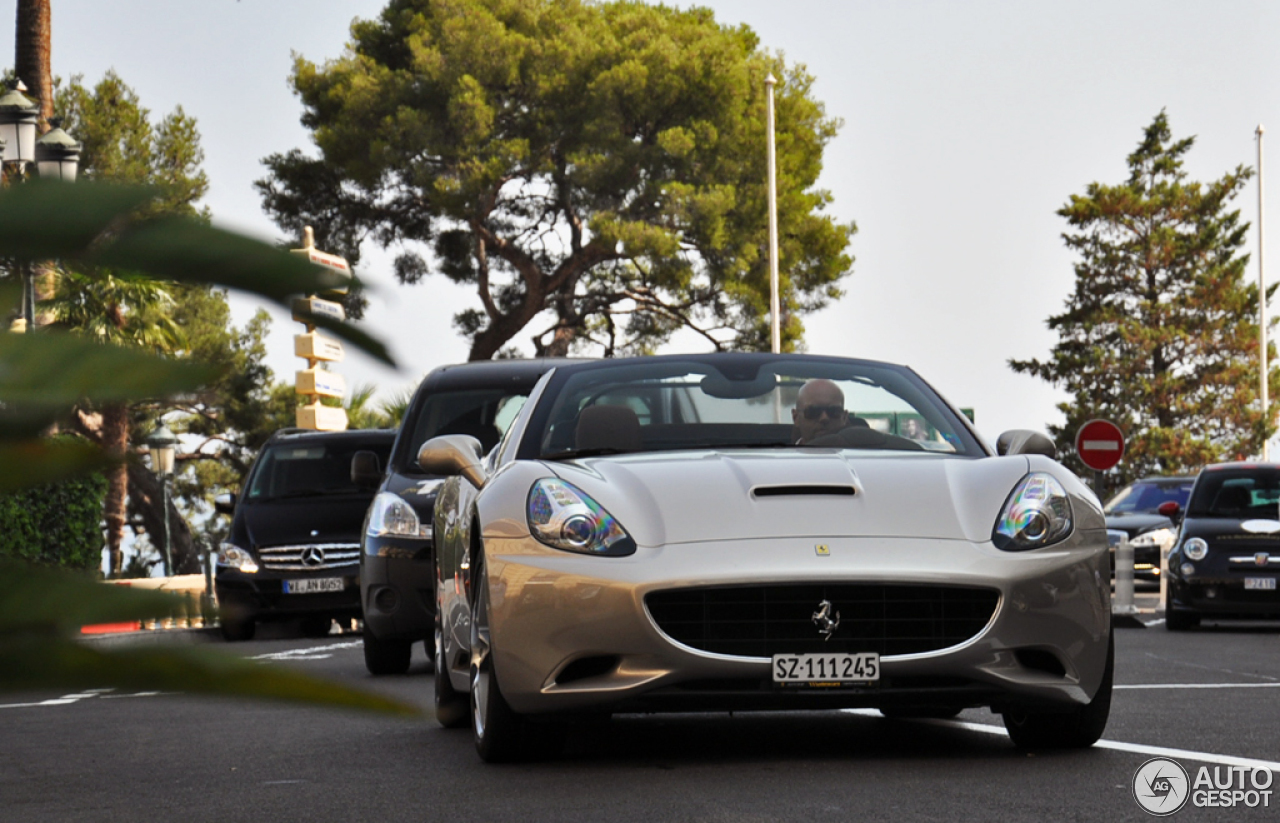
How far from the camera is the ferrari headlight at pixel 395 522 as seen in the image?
10672 millimetres

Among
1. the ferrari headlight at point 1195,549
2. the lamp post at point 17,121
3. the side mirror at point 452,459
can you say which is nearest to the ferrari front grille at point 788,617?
the side mirror at point 452,459

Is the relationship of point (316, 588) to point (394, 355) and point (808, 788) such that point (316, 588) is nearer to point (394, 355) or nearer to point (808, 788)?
point (808, 788)

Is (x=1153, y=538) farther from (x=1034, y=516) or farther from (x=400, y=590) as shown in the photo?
(x=1034, y=516)

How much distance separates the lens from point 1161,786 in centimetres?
524

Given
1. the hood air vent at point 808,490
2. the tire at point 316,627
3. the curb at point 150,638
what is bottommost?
the tire at point 316,627

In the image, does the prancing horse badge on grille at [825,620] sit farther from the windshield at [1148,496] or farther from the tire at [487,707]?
the windshield at [1148,496]

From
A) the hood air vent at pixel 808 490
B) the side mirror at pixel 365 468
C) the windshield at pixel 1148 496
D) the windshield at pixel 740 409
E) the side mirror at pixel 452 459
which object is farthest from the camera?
the windshield at pixel 1148 496

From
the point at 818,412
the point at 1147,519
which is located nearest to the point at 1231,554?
the point at 1147,519

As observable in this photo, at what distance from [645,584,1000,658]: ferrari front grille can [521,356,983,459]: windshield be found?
1.04 meters

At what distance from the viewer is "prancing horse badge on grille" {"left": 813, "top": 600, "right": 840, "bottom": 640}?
5434 mm

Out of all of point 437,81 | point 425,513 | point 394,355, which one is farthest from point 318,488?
point 437,81

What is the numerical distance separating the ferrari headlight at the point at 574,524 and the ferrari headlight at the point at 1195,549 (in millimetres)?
11954

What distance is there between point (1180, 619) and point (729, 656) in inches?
487

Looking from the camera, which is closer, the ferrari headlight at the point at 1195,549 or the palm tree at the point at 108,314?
the palm tree at the point at 108,314
